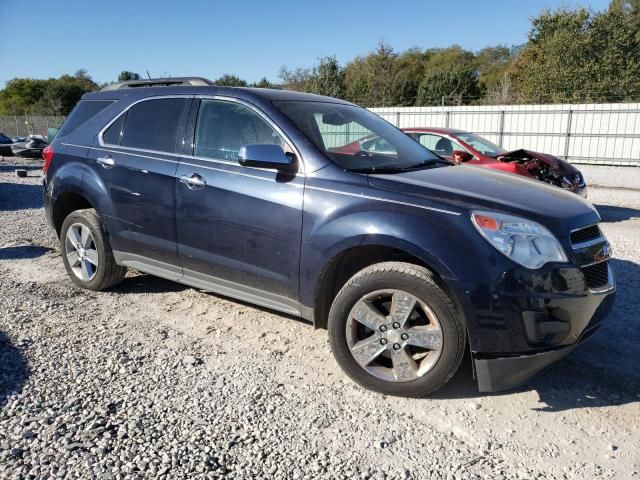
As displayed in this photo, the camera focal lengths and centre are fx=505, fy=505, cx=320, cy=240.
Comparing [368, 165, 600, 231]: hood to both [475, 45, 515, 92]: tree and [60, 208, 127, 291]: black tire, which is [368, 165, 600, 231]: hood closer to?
[60, 208, 127, 291]: black tire

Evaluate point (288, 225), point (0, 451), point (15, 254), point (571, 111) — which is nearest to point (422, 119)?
point (571, 111)

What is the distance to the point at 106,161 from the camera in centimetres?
438

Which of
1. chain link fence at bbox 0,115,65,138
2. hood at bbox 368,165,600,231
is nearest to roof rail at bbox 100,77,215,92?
hood at bbox 368,165,600,231

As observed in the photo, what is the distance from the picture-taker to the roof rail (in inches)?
169

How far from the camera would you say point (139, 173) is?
162 inches

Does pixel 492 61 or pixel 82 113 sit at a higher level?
pixel 492 61

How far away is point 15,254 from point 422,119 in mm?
18829

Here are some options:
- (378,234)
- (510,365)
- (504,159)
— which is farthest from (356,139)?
(504,159)

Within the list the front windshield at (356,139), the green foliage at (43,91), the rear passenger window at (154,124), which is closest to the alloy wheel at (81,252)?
the rear passenger window at (154,124)

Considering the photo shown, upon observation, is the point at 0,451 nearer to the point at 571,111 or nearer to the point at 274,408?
the point at 274,408

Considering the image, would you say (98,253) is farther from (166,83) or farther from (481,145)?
(481,145)

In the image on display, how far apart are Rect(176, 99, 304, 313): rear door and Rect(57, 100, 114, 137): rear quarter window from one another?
1333mm

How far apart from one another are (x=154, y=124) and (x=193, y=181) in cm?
85

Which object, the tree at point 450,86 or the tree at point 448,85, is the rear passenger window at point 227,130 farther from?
the tree at point 448,85
